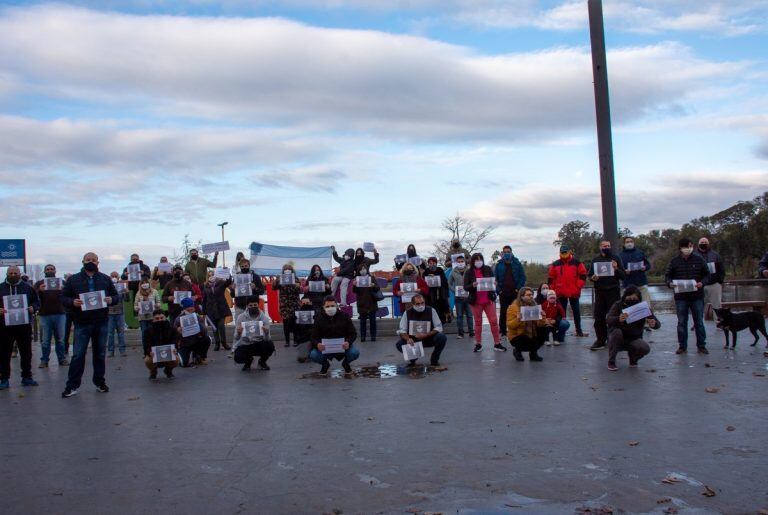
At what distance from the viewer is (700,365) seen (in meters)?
12.1

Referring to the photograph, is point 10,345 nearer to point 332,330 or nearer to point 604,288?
point 332,330

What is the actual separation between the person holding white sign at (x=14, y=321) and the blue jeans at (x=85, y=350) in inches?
57.5

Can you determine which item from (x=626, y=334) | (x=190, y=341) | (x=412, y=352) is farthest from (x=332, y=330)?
(x=626, y=334)

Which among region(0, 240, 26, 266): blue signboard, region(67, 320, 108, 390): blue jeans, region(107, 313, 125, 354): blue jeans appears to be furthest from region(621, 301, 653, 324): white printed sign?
region(0, 240, 26, 266): blue signboard

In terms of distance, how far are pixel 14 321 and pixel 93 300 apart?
1840mm

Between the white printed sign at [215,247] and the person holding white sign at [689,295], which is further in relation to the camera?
the white printed sign at [215,247]

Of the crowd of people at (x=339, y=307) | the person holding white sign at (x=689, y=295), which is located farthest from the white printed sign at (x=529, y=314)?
the person holding white sign at (x=689, y=295)

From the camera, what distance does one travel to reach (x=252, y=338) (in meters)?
13.9

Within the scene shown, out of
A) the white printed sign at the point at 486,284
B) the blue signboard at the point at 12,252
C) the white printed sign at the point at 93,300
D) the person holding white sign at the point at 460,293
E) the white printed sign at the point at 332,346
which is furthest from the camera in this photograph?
the blue signboard at the point at 12,252

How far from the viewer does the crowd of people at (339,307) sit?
12352 mm

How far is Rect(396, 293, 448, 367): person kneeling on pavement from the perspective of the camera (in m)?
13.4

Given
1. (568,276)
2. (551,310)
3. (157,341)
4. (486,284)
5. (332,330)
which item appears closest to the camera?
(332,330)

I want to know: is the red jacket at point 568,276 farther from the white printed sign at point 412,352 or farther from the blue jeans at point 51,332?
the blue jeans at point 51,332

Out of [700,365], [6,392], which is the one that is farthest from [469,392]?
[6,392]
